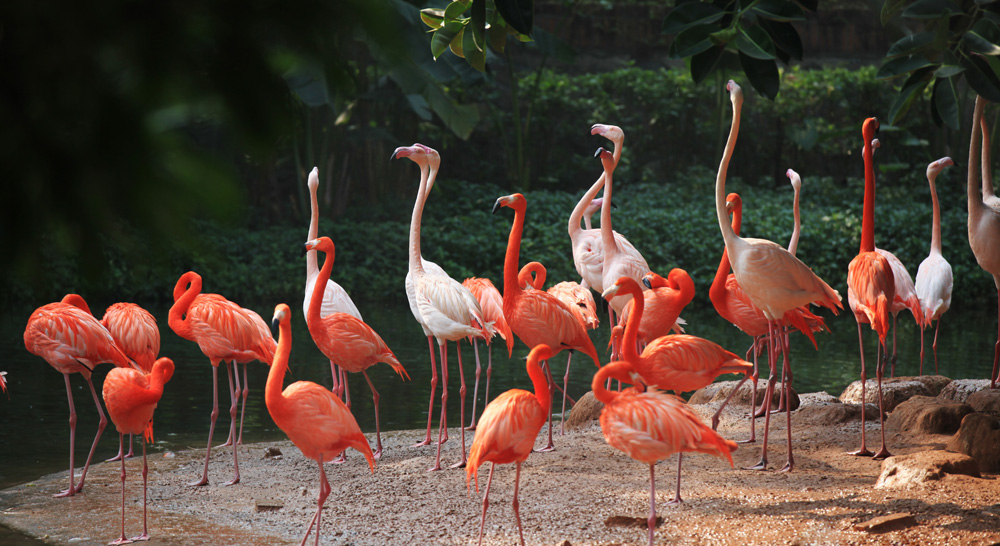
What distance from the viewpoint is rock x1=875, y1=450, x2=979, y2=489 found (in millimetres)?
4090

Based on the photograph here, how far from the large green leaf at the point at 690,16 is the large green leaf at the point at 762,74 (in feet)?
0.80

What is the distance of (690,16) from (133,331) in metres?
4.22

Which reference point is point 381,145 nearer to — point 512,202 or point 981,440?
point 512,202

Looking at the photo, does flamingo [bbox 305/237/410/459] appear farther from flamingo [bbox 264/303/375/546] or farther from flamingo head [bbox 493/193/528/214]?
flamingo [bbox 264/303/375/546]

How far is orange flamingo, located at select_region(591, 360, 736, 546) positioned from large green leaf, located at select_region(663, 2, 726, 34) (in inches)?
59.8

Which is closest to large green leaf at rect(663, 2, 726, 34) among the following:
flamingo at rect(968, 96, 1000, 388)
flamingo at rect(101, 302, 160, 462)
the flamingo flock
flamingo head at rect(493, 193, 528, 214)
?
the flamingo flock

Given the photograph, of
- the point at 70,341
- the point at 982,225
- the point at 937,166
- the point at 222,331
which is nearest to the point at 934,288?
the point at 937,166

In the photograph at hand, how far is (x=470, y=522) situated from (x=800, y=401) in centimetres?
350

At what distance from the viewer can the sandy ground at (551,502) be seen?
376 cm

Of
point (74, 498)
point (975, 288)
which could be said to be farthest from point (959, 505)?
point (975, 288)

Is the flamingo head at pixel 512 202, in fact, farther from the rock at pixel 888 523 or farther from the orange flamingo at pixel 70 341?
the rock at pixel 888 523

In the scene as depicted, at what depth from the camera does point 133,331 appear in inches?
226

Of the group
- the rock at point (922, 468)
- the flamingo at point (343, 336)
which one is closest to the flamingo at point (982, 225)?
the rock at point (922, 468)

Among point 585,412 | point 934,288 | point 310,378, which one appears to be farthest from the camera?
point 310,378
